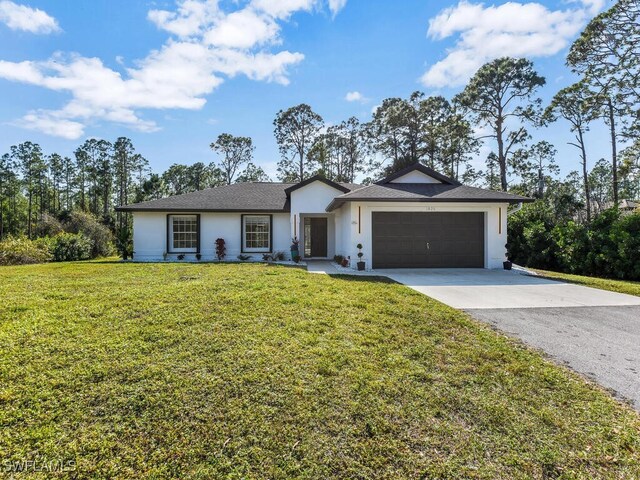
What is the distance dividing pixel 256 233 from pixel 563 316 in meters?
12.5

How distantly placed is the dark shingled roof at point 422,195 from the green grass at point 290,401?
718 centimetres

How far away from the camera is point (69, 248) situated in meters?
16.5

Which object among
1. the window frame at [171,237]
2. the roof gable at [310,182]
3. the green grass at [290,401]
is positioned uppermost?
the roof gable at [310,182]

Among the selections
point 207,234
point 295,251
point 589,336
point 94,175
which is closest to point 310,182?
point 295,251

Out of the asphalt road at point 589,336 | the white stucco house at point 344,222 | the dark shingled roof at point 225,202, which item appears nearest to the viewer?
the asphalt road at point 589,336

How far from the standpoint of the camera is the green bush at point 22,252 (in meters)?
13.8

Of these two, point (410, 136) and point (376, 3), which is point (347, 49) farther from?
point (410, 136)

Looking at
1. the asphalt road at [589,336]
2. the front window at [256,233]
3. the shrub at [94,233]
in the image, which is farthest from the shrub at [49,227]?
the asphalt road at [589,336]

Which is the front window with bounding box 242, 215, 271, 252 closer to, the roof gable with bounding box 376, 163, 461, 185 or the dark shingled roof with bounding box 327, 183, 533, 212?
the dark shingled roof with bounding box 327, 183, 533, 212

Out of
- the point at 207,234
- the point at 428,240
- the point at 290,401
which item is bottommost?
the point at 290,401

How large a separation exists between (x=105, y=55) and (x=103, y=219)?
22473 millimetres

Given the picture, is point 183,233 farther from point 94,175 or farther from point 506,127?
point 94,175

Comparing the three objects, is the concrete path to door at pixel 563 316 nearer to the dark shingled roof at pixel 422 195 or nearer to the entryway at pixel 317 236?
the dark shingled roof at pixel 422 195

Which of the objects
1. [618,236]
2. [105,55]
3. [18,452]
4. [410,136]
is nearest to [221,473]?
[18,452]
